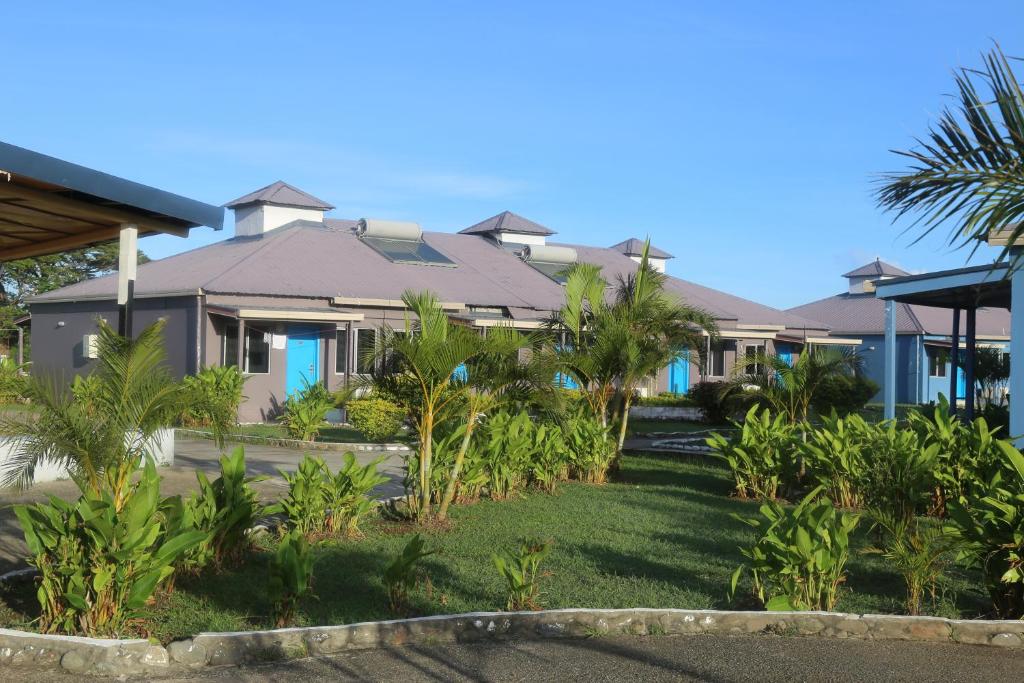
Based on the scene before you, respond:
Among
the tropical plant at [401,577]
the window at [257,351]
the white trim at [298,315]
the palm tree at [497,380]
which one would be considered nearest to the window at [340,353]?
the white trim at [298,315]

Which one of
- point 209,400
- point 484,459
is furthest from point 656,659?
point 484,459

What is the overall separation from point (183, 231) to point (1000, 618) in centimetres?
750

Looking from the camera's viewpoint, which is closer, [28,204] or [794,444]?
[28,204]

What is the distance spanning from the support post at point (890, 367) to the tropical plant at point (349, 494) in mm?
10976

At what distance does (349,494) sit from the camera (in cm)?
918

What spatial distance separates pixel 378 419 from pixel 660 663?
41.1ft

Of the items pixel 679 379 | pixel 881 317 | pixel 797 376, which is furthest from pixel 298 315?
pixel 881 317

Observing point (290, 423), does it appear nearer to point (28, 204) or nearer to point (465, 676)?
point (28, 204)

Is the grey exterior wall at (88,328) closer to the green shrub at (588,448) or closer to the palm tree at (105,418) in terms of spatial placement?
the green shrub at (588,448)

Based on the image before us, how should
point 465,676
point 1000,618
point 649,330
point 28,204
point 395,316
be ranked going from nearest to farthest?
point 465,676
point 1000,618
point 28,204
point 649,330
point 395,316

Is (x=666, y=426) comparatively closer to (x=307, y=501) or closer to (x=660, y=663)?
(x=307, y=501)

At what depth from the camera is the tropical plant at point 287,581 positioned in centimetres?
643

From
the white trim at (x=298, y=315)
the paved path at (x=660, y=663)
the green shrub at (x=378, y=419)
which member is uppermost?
the white trim at (x=298, y=315)

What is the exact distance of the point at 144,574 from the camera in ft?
20.4
